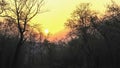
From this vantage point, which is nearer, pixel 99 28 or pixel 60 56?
pixel 99 28

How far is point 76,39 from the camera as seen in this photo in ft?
292

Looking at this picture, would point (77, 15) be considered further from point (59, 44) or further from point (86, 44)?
point (59, 44)

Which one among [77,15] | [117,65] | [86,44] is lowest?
[117,65]

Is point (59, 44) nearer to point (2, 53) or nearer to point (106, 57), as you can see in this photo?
point (106, 57)

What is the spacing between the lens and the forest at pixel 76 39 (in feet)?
165

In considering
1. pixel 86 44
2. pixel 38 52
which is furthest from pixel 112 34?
pixel 38 52

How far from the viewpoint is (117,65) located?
72.6 metres

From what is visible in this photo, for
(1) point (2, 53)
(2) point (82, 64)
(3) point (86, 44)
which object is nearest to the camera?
(1) point (2, 53)

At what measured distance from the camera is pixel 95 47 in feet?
259

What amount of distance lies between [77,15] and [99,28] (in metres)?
7.82

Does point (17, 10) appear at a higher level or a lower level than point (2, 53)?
higher

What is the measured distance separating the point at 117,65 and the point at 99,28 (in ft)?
27.9

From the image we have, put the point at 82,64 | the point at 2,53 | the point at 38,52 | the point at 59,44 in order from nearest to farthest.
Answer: the point at 2,53 < the point at 82,64 < the point at 38,52 < the point at 59,44

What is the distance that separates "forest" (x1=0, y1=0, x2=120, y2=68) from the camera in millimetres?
50250
